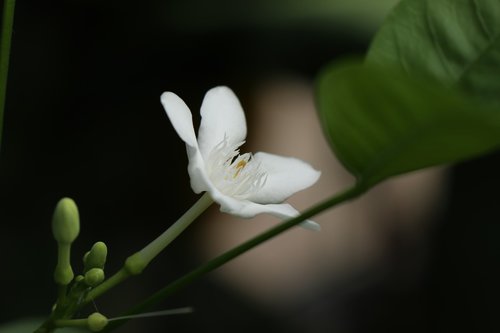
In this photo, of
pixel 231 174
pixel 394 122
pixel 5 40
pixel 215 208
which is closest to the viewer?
pixel 394 122

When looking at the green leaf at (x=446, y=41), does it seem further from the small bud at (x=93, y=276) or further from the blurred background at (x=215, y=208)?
the blurred background at (x=215, y=208)

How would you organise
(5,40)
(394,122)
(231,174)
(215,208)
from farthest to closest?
(215,208)
(231,174)
(5,40)
(394,122)

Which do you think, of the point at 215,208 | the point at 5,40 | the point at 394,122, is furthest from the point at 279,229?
the point at 215,208

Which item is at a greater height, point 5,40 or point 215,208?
point 5,40

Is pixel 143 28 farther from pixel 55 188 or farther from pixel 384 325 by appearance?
pixel 384 325

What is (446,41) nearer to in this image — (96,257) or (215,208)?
(96,257)

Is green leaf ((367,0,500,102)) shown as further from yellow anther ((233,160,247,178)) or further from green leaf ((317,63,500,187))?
yellow anther ((233,160,247,178))
